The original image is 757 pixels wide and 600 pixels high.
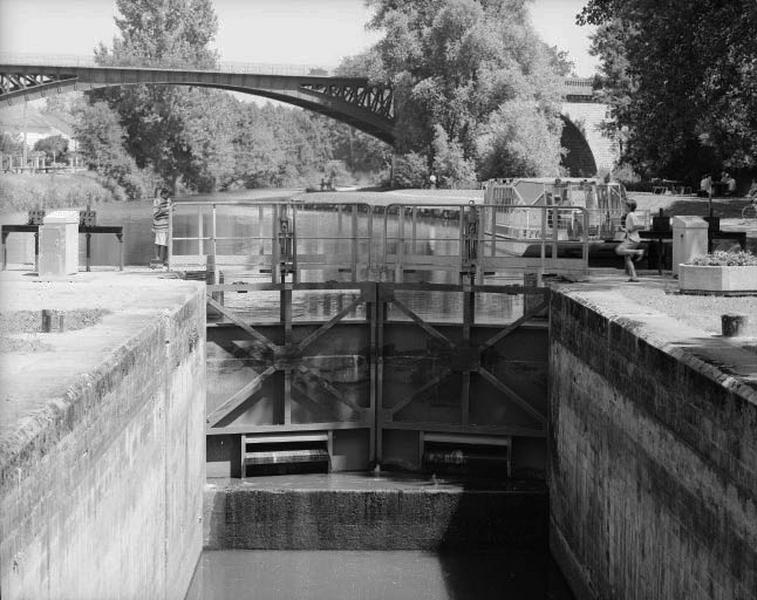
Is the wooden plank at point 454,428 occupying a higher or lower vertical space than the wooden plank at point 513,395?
lower

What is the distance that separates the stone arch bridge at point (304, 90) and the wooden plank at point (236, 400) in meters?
51.7

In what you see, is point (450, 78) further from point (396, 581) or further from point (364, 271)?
point (396, 581)

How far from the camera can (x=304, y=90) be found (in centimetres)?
7706

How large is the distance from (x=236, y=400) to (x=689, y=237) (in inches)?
246

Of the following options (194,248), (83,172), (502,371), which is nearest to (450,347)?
(502,371)

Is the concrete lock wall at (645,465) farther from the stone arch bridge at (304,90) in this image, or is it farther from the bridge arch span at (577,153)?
the bridge arch span at (577,153)

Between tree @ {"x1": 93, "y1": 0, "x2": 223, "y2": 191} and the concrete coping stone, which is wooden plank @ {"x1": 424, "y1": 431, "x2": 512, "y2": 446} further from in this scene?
tree @ {"x1": 93, "y1": 0, "x2": 223, "y2": 191}

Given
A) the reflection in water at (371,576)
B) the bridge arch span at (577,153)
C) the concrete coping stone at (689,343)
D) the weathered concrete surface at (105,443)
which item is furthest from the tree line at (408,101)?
the concrete coping stone at (689,343)

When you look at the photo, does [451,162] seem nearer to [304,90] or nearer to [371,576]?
[304,90]

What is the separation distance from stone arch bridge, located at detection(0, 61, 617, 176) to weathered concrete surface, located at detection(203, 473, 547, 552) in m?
53.3

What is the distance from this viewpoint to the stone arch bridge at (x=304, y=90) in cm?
7331

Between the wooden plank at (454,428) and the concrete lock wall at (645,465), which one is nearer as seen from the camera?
the concrete lock wall at (645,465)

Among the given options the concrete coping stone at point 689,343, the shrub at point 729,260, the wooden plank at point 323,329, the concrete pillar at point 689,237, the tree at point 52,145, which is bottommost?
the wooden plank at point 323,329

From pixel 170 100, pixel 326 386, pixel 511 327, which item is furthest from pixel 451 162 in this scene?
pixel 326 386
